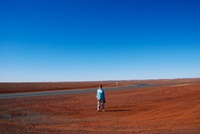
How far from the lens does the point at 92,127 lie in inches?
478

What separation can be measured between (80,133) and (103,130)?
1347 mm

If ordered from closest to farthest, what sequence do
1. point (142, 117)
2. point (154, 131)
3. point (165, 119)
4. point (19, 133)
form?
point (19, 133) < point (154, 131) < point (165, 119) < point (142, 117)

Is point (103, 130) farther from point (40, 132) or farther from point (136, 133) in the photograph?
point (40, 132)

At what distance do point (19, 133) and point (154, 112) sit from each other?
9.37 metres

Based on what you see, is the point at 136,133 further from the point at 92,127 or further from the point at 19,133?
the point at 19,133

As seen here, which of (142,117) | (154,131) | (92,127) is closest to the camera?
(154,131)

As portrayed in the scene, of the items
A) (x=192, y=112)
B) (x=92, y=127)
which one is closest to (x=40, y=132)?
(x=92, y=127)

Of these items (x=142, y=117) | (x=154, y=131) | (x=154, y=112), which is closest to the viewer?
(x=154, y=131)

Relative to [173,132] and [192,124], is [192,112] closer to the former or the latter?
[192,124]

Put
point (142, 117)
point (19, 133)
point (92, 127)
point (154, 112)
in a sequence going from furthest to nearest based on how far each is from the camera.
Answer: point (154, 112) → point (142, 117) → point (92, 127) → point (19, 133)

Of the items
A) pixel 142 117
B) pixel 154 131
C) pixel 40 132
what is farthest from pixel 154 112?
pixel 40 132

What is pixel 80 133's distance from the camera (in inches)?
408

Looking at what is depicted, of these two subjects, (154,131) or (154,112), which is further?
(154,112)

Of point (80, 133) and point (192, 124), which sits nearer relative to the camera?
point (80, 133)
